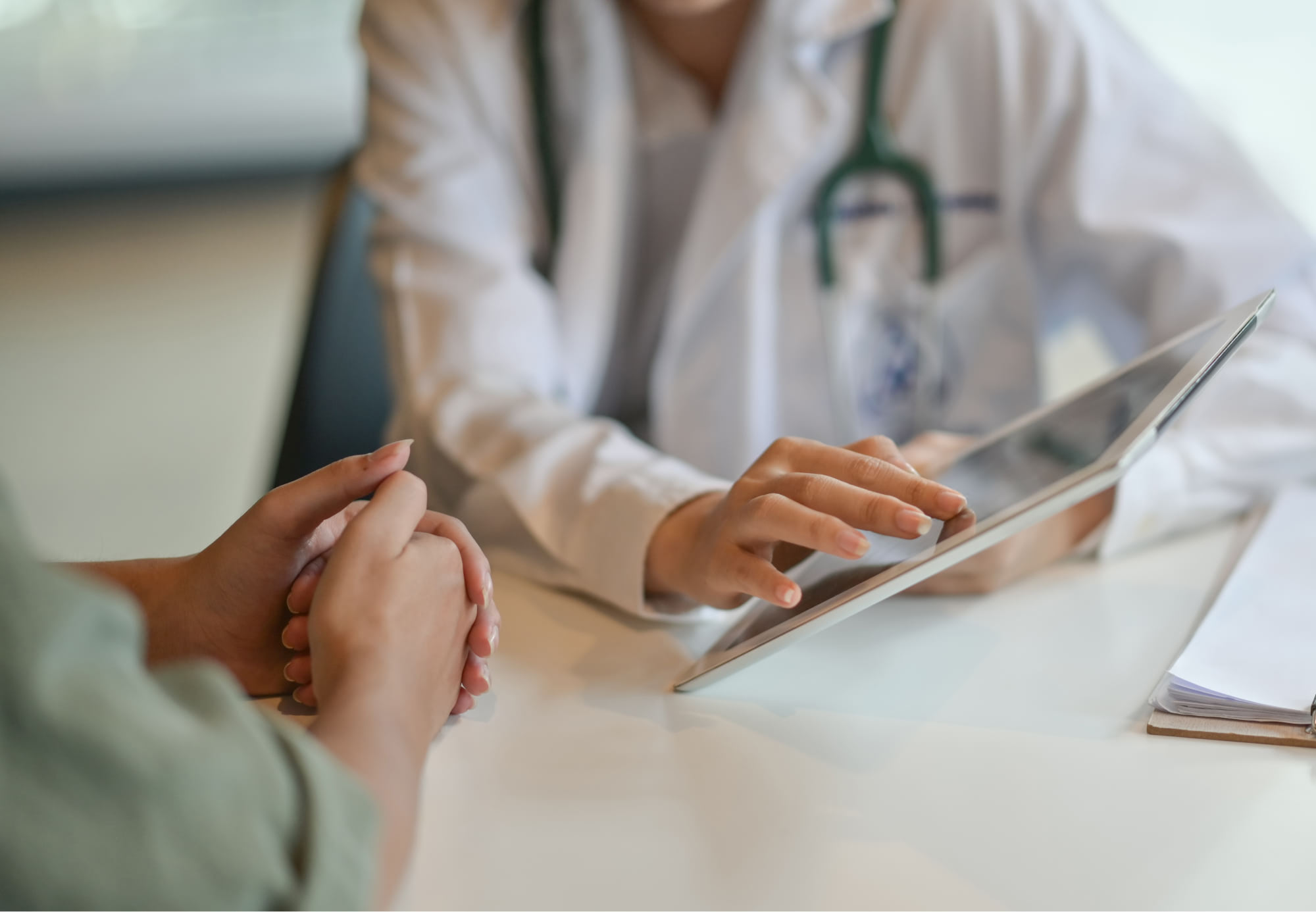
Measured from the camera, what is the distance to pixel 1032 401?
85 centimetres

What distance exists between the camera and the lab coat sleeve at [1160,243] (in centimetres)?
64

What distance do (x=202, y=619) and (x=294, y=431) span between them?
46 centimetres

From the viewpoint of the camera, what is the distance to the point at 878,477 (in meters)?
0.45

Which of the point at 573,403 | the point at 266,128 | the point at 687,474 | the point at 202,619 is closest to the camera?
the point at 202,619

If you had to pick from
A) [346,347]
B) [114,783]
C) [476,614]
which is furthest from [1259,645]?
[346,347]

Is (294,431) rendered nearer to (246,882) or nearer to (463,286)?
(463,286)

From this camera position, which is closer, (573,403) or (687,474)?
(687,474)

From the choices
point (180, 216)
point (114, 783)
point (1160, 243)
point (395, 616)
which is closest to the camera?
point (114, 783)

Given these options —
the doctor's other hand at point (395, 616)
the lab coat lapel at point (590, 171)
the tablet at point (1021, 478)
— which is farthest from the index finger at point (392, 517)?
the lab coat lapel at point (590, 171)

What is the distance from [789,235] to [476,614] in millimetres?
502

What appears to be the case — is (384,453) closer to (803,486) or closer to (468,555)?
(468,555)

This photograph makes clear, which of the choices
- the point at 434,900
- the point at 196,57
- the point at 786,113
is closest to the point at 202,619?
the point at 434,900

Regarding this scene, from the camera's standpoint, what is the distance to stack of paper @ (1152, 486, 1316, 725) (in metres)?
0.42

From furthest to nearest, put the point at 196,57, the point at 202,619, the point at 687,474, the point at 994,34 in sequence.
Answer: the point at 196,57 → the point at 994,34 → the point at 687,474 → the point at 202,619
